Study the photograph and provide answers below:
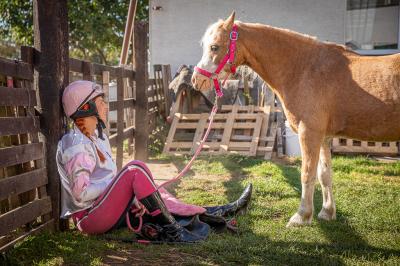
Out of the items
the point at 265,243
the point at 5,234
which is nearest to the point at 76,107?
the point at 5,234

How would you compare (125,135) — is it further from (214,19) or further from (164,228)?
(214,19)

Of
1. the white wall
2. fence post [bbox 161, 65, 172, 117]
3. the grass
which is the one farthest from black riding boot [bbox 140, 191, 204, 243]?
the white wall

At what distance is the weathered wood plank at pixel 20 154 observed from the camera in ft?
11.2

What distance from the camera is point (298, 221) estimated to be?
14.8 ft

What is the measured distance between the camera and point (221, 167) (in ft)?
25.3

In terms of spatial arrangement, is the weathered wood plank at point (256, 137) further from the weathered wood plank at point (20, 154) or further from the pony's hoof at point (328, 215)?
the weathered wood plank at point (20, 154)

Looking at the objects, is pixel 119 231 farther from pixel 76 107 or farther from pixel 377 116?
pixel 377 116

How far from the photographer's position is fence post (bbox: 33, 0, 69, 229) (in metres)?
3.95

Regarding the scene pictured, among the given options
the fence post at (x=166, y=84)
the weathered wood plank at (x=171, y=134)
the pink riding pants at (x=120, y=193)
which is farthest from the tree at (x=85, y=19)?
the pink riding pants at (x=120, y=193)

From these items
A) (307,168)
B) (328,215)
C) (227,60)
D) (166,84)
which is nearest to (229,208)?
(307,168)

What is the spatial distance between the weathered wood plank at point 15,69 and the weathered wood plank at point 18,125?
37 cm

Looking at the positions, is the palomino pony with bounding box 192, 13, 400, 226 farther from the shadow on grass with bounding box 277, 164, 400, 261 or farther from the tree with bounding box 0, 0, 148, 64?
the tree with bounding box 0, 0, 148, 64

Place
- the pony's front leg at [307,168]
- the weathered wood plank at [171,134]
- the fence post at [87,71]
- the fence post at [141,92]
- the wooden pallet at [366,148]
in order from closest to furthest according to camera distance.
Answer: the pony's front leg at [307,168] < the fence post at [87,71] < the fence post at [141,92] < the wooden pallet at [366,148] < the weathered wood plank at [171,134]

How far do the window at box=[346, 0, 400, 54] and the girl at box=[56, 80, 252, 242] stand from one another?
8.55 metres
